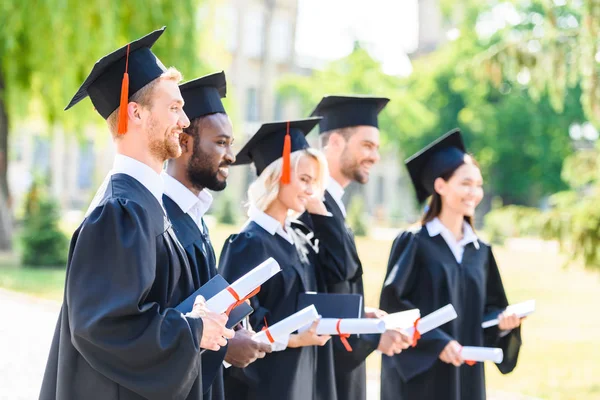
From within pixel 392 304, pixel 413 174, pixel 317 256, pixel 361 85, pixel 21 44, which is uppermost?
pixel 361 85

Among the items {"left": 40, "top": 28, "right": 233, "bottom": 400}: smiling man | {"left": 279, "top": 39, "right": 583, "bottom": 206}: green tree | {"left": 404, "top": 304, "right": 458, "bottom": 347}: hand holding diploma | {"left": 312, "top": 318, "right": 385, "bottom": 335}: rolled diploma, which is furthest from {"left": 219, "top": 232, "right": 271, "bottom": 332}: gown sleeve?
{"left": 279, "top": 39, "right": 583, "bottom": 206}: green tree

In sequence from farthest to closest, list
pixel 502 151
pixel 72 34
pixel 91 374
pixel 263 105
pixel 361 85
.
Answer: pixel 263 105 < pixel 502 151 < pixel 361 85 < pixel 72 34 < pixel 91 374

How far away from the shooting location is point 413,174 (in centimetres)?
531

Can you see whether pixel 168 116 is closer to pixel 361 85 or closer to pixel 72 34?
pixel 72 34

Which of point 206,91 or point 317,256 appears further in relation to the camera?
point 317,256

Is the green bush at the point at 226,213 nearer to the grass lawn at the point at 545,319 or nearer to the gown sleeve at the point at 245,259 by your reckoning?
the grass lawn at the point at 545,319

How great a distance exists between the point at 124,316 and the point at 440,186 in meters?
2.89

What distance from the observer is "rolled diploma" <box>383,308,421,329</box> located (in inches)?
163

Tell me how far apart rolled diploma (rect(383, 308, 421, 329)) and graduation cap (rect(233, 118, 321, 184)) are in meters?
0.91

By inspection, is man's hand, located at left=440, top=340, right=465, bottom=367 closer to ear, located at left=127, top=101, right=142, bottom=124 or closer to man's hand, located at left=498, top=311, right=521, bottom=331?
man's hand, located at left=498, top=311, right=521, bottom=331

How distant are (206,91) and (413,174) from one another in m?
1.84

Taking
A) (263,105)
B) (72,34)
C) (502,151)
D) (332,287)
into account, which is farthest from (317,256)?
(263,105)

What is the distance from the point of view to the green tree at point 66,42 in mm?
15430

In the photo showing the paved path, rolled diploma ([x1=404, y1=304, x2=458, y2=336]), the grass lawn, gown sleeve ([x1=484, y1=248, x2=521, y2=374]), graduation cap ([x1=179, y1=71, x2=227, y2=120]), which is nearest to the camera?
graduation cap ([x1=179, y1=71, x2=227, y2=120])
